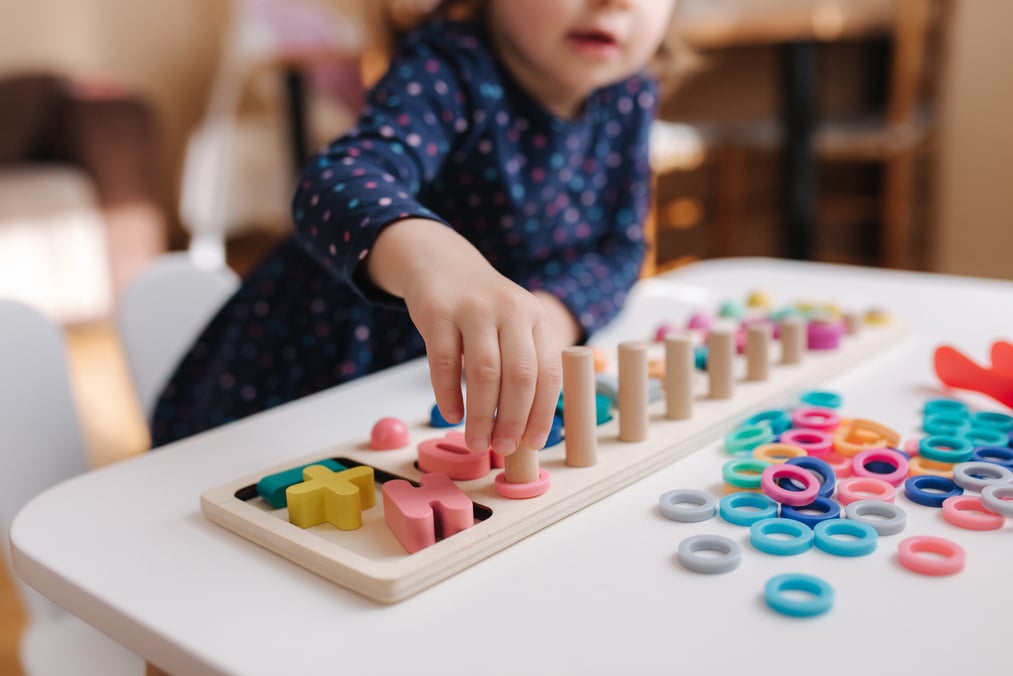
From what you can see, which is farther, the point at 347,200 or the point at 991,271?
the point at 991,271

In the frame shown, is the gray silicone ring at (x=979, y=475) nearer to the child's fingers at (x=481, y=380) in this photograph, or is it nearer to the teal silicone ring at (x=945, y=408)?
the teal silicone ring at (x=945, y=408)

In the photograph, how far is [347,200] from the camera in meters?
0.58

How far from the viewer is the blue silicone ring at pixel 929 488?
1.44ft

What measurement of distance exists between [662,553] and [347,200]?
296 mm

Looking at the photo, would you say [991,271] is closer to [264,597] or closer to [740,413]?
[740,413]

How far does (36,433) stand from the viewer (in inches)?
27.8

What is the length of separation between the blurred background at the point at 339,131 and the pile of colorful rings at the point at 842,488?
1566 mm

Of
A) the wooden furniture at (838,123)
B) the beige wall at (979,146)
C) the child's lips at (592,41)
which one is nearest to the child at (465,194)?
the child's lips at (592,41)

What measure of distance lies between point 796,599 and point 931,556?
0.24ft

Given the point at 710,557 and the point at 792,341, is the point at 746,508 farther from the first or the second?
the point at 792,341

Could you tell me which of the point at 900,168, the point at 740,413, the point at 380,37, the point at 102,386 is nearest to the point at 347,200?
the point at 740,413

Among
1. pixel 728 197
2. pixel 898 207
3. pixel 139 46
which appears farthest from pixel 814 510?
pixel 139 46

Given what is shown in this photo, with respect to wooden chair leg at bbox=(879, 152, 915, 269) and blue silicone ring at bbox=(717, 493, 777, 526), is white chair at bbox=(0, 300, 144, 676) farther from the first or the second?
wooden chair leg at bbox=(879, 152, 915, 269)

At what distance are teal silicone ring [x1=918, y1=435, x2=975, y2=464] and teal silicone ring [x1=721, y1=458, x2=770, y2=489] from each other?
0.09m
